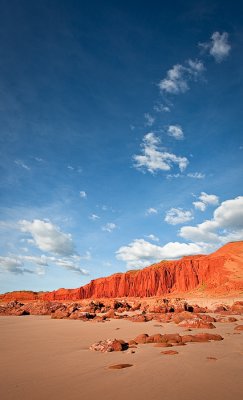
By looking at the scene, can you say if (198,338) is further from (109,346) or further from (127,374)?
(127,374)

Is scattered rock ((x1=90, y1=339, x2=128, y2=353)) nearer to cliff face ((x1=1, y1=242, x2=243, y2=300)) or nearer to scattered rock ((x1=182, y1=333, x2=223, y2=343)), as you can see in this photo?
scattered rock ((x1=182, y1=333, x2=223, y2=343))

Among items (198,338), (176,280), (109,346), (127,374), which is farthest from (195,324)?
(176,280)

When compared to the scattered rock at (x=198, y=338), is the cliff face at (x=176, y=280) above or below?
above

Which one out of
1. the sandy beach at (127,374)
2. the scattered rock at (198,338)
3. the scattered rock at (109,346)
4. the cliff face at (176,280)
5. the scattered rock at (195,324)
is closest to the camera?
the sandy beach at (127,374)

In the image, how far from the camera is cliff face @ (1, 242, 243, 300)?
53.0m

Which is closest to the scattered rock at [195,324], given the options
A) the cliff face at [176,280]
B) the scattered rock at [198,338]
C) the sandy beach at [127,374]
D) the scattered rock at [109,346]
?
the scattered rock at [198,338]

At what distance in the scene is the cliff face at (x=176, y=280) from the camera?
52981mm

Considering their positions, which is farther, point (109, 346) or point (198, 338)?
point (198, 338)

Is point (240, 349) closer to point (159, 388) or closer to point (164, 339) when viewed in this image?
point (164, 339)

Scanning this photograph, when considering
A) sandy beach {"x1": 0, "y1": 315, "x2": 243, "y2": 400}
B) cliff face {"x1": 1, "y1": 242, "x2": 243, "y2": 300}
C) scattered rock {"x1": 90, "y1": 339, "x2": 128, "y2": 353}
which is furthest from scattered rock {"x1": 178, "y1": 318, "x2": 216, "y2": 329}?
cliff face {"x1": 1, "y1": 242, "x2": 243, "y2": 300}

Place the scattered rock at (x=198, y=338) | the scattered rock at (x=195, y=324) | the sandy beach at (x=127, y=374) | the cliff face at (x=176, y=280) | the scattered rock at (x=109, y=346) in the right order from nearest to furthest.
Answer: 1. the sandy beach at (x=127, y=374)
2. the scattered rock at (x=109, y=346)
3. the scattered rock at (x=198, y=338)
4. the scattered rock at (x=195, y=324)
5. the cliff face at (x=176, y=280)

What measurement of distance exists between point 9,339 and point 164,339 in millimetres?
5655

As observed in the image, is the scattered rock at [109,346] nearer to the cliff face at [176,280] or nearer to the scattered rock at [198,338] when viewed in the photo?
the scattered rock at [198,338]

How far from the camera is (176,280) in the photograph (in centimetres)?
6356
